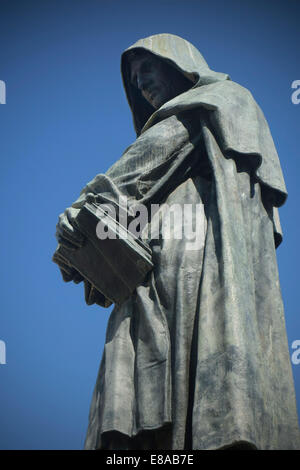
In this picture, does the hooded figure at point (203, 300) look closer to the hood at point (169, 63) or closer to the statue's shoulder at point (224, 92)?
the statue's shoulder at point (224, 92)

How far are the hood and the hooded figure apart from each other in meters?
0.16

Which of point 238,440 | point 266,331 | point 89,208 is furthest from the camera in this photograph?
point 89,208

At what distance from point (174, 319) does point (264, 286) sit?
1.00 meters

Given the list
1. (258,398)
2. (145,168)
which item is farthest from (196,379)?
(145,168)

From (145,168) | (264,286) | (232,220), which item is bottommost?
(264,286)

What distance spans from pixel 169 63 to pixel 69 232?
3.06 m

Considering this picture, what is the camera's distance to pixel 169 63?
10297mm

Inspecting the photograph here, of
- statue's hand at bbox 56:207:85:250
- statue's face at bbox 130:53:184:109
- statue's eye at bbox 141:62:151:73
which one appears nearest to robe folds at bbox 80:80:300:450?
statue's hand at bbox 56:207:85:250

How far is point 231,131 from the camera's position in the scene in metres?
8.65

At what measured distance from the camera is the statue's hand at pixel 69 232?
842 cm

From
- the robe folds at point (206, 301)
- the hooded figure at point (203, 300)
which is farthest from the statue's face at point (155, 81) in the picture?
the robe folds at point (206, 301)

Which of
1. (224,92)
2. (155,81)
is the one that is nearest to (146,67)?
(155,81)

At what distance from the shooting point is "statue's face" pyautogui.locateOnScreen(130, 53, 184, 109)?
1050 cm
